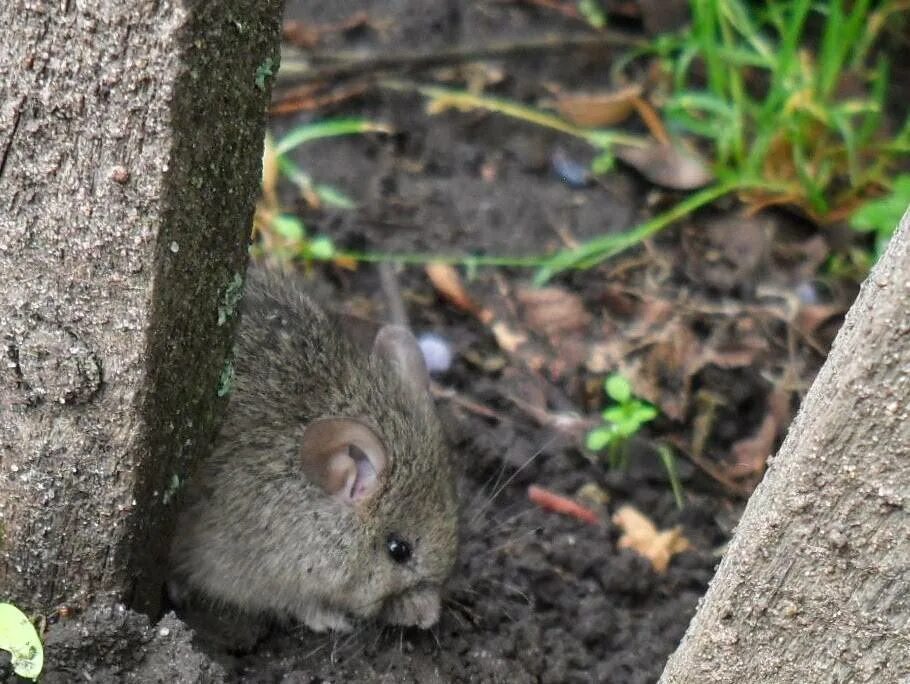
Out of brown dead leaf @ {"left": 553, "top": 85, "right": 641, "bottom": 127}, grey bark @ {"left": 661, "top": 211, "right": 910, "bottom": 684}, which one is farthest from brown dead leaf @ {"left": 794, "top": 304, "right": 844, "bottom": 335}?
grey bark @ {"left": 661, "top": 211, "right": 910, "bottom": 684}

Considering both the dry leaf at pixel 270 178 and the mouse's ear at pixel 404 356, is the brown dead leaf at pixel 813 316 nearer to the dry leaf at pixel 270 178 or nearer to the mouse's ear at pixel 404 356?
the mouse's ear at pixel 404 356

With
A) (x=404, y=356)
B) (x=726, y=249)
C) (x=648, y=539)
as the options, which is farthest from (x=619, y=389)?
(x=726, y=249)

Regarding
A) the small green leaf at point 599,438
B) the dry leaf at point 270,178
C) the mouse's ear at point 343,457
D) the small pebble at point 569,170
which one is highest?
the small pebble at point 569,170

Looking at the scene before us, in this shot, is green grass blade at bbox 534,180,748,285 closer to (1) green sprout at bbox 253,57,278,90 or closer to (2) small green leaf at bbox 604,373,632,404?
(2) small green leaf at bbox 604,373,632,404

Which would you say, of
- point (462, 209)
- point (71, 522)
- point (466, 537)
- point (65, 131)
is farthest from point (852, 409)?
point (462, 209)

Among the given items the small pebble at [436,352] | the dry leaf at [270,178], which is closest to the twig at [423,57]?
the dry leaf at [270,178]

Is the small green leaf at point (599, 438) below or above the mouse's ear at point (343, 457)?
above
